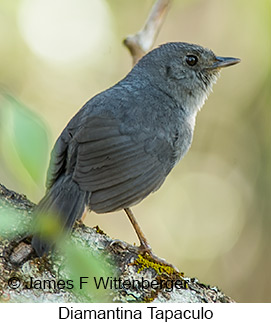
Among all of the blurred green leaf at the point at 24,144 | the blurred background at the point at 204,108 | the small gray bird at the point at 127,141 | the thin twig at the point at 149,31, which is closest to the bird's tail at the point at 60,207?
the small gray bird at the point at 127,141

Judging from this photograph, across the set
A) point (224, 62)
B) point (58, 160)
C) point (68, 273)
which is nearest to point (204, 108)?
point (224, 62)

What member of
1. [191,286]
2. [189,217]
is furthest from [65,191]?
[189,217]

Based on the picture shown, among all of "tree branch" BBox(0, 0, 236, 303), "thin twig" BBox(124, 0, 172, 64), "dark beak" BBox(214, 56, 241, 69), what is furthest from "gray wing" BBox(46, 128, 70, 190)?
"dark beak" BBox(214, 56, 241, 69)

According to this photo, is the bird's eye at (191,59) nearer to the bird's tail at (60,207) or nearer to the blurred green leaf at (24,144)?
the bird's tail at (60,207)

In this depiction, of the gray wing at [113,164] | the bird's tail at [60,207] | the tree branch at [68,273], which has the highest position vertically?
the gray wing at [113,164]

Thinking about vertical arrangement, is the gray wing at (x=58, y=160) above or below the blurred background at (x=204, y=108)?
below

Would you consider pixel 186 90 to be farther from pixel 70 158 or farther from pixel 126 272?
pixel 126 272

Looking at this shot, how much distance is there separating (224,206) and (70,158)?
4.79 meters

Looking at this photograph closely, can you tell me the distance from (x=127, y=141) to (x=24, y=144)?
6.78 ft

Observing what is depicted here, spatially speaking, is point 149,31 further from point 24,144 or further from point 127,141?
point 24,144

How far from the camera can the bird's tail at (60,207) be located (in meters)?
2.48

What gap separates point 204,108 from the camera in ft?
24.4

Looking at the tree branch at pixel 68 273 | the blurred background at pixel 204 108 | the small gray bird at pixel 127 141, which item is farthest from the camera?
the blurred background at pixel 204 108

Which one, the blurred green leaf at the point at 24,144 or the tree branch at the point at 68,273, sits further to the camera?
the tree branch at the point at 68,273
